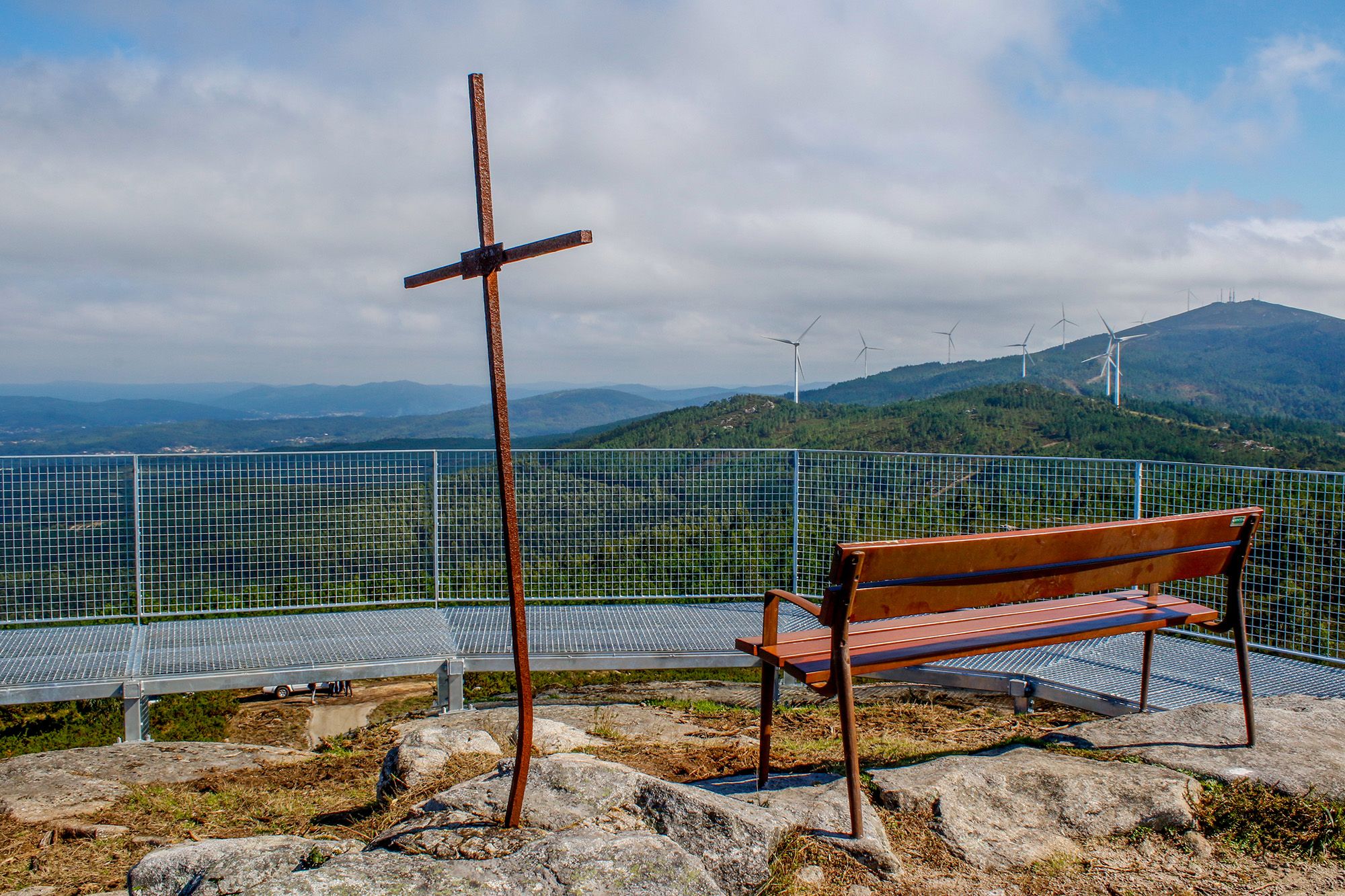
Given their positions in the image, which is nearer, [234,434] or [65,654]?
[65,654]

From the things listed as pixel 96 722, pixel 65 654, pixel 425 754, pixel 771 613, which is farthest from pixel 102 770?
pixel 96 722

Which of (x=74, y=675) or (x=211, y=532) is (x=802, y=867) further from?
(x=211, y=532)

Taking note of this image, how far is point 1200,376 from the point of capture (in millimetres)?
162375

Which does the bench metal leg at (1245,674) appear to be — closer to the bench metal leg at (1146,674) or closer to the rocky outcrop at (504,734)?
the bench metal leg at (1146,674)

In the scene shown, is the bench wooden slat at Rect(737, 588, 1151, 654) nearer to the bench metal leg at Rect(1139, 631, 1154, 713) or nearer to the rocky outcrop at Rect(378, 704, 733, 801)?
the bench metal leg at Rect(1139, 631, 1154, 713)

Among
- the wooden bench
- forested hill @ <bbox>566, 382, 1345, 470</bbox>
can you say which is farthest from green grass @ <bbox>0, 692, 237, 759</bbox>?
forested hill @ <bbox>566, 382, 1345, 470</bbox>

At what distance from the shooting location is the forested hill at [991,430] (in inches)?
1516

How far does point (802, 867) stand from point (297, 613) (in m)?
5.48

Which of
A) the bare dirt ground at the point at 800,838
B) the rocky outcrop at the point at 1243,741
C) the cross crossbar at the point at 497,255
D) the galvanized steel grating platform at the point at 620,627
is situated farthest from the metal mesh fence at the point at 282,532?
the rocky outcrop at the point at 1243,741

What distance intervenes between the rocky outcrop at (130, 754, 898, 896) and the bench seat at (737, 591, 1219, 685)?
19.3 inches

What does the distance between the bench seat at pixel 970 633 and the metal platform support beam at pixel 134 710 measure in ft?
12.9

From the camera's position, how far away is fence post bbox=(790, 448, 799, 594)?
708cm

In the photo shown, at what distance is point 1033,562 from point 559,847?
2.08 m

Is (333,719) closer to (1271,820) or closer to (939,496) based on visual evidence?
(939,496)
